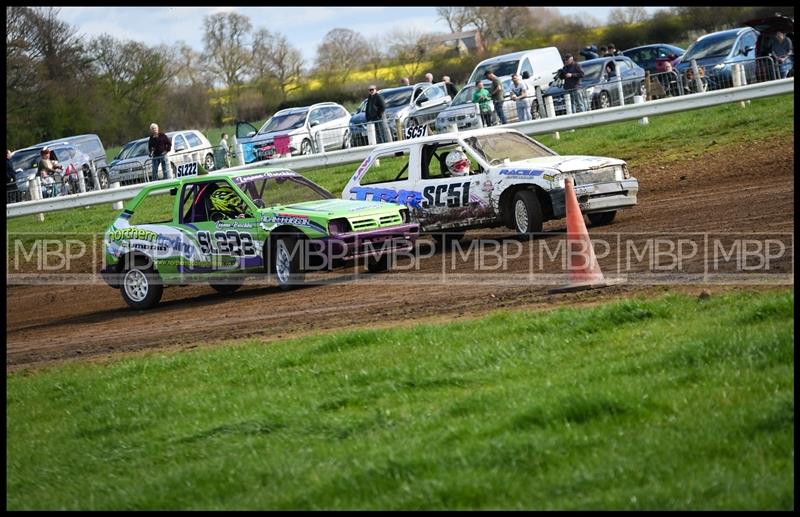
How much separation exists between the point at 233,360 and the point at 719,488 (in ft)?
17.9

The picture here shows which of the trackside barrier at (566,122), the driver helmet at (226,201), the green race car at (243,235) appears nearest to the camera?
the green race car at (243,235)

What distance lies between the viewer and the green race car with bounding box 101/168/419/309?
1363 centimetres

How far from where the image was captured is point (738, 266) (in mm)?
10523

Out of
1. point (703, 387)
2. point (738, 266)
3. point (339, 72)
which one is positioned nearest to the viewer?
point (703, 387)

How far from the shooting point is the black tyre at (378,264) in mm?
14625

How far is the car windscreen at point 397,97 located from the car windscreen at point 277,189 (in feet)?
54.7

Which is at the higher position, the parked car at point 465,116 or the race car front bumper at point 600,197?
the parked car at point 465,116

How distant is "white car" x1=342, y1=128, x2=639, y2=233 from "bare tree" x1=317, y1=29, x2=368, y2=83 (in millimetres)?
38056

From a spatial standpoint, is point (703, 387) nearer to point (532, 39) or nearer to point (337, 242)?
Result: point (337, 242)

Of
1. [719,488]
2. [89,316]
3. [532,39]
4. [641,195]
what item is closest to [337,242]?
[89,316]

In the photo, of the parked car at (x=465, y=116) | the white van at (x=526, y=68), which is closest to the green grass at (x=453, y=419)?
the parked car at (x=465, y=116)

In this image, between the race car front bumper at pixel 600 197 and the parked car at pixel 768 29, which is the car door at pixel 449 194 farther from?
the parked car at pixel 768 29

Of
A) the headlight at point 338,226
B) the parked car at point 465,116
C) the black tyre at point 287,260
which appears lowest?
the black tyre at point 287,260

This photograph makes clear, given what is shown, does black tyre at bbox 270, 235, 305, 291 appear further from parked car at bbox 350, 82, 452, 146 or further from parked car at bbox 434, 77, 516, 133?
parked car at bbox 350, 82, 452, 146
